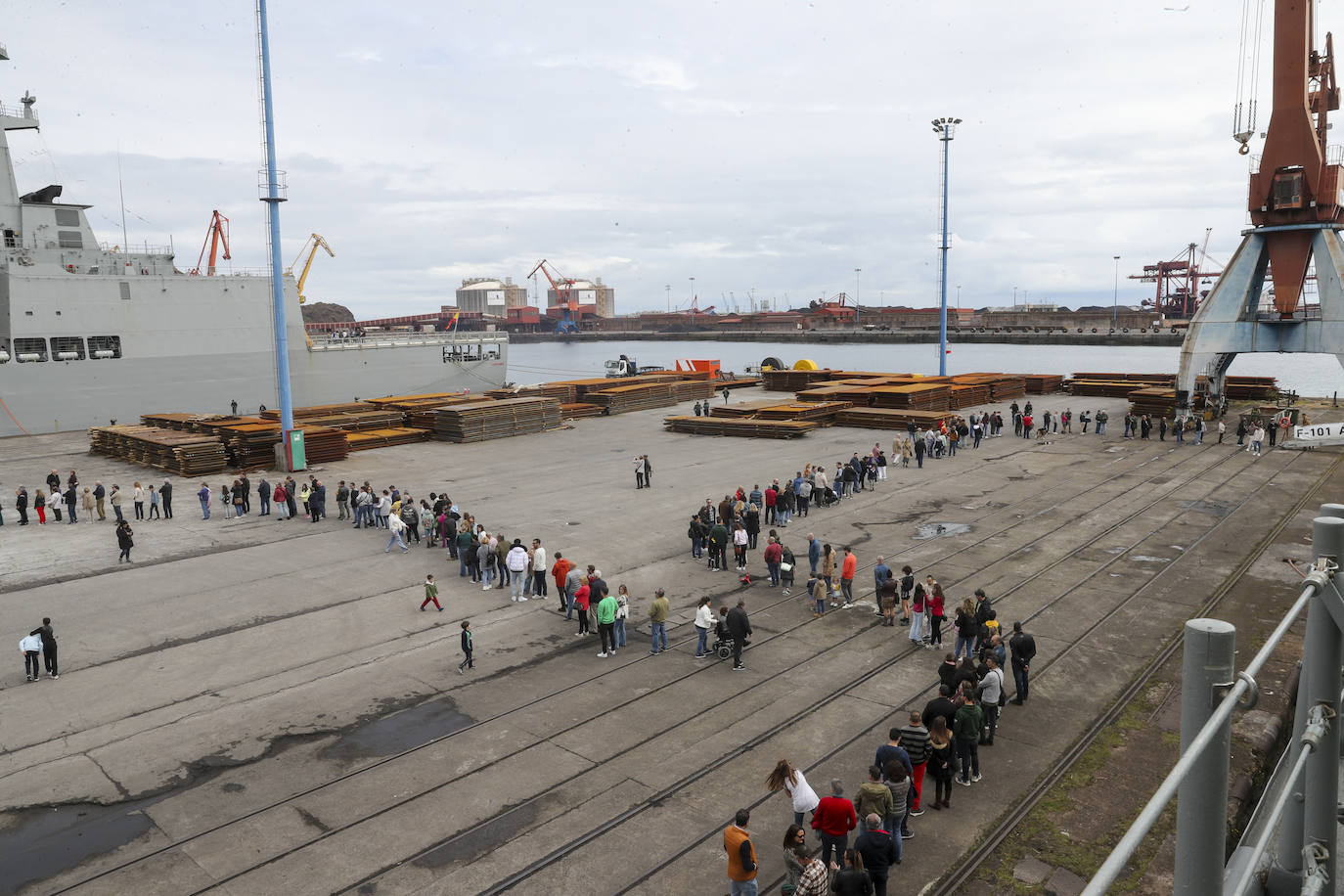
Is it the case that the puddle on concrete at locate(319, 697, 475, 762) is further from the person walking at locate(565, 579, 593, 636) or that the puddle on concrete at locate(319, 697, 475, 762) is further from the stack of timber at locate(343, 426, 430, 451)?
the stack of timber at locate(343, 426, 430, 451)

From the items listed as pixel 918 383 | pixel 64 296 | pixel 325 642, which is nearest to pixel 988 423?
pixel 918 383

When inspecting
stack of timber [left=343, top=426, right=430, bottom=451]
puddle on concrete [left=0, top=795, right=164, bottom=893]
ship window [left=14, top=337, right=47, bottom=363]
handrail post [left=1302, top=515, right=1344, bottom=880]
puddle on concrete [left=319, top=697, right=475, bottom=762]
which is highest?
ship window [left=14, top=337, right=47, bottom=363]

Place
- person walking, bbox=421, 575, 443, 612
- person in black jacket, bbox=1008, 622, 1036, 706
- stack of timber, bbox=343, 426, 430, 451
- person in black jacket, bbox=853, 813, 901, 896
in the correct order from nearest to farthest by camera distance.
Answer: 1. person in black jacket, bbox=853, 813, 901, 896
2. person in black jacket, bbox=1008, 622, 1036, 706
3. person walking, bbox=421, 575, 443, 612
4. stack of timber, bbox=343, 426, 430, 451

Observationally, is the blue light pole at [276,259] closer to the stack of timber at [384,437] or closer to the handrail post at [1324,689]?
the stack of timber at [384,437]

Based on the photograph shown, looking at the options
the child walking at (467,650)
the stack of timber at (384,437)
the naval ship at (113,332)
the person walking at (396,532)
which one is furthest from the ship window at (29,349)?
the child walking at (467,650)

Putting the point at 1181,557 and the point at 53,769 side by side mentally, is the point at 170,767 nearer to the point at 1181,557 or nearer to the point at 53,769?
the point at 53,769

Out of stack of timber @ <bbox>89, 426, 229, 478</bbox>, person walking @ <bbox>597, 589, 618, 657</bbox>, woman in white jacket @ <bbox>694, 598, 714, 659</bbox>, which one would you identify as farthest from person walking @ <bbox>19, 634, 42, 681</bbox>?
stack of timber @ <bbox>89, 426, 229, 478</bbox>

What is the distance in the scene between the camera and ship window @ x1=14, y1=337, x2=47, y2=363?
41.9 meters

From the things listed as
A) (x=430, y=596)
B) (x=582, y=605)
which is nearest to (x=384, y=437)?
(x=430, y=596)

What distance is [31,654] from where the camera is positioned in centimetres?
1481

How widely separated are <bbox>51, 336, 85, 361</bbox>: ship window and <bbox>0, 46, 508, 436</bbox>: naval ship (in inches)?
2.0

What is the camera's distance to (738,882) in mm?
8375

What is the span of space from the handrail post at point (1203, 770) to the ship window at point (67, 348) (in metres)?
52.8

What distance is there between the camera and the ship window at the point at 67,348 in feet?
141
